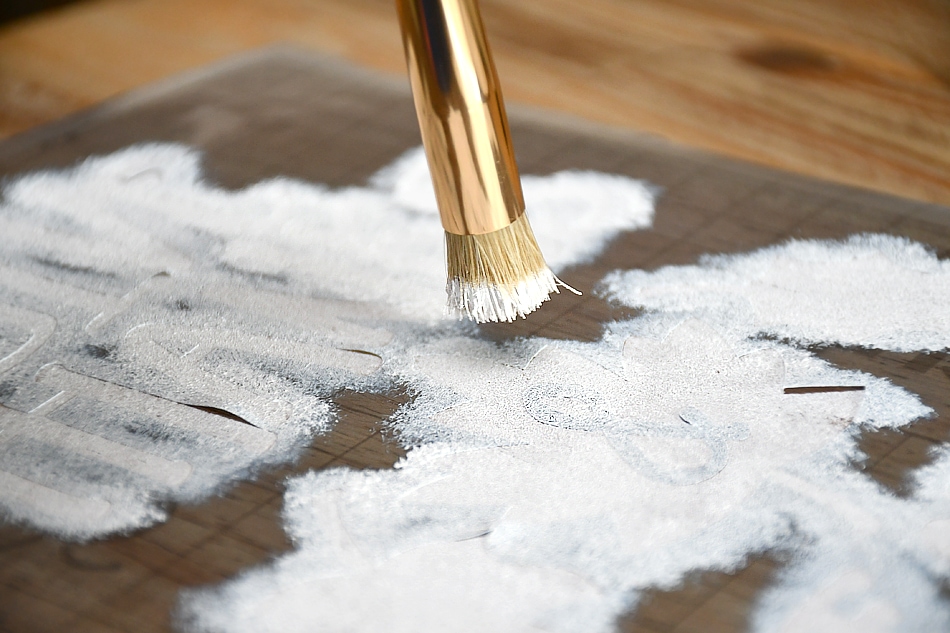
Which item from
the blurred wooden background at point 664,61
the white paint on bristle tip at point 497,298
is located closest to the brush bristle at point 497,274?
the white paint on bristle tip at point 497,298

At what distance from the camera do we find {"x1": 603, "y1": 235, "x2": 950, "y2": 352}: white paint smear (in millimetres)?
504

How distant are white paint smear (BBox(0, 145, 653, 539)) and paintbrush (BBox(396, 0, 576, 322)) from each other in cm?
7

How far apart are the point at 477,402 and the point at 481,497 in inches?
2.5

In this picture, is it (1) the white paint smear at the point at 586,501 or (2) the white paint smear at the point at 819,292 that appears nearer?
(1) the white paint smear at the point at 586,501

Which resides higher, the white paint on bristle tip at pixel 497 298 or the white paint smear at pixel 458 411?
the white paint on bristle tip at pixel 497 298

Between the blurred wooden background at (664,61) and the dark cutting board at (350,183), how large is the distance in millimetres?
59

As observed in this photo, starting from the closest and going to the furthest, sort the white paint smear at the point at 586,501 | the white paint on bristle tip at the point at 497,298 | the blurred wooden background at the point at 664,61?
the white paint smear at the point at 586,501 → the white paint on bristle tip at the point at 497,298 → the blurred wooden background at the point at 664,61

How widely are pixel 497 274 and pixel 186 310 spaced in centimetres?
19

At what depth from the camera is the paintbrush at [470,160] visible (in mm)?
431

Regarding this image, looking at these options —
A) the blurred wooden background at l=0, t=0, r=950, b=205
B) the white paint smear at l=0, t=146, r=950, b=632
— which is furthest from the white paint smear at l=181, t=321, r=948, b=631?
the blurred wooden background at l=0, t=0, r=950, b=205

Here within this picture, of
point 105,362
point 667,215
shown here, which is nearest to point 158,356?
point 105,362

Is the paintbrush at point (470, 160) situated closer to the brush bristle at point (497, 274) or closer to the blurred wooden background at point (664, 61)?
the brush bristle at point (497, 274)

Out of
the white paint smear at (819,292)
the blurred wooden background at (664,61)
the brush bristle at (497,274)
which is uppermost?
the blurred wooden background at (664,61)

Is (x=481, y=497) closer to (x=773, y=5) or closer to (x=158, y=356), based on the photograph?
(x=158, y=356)
